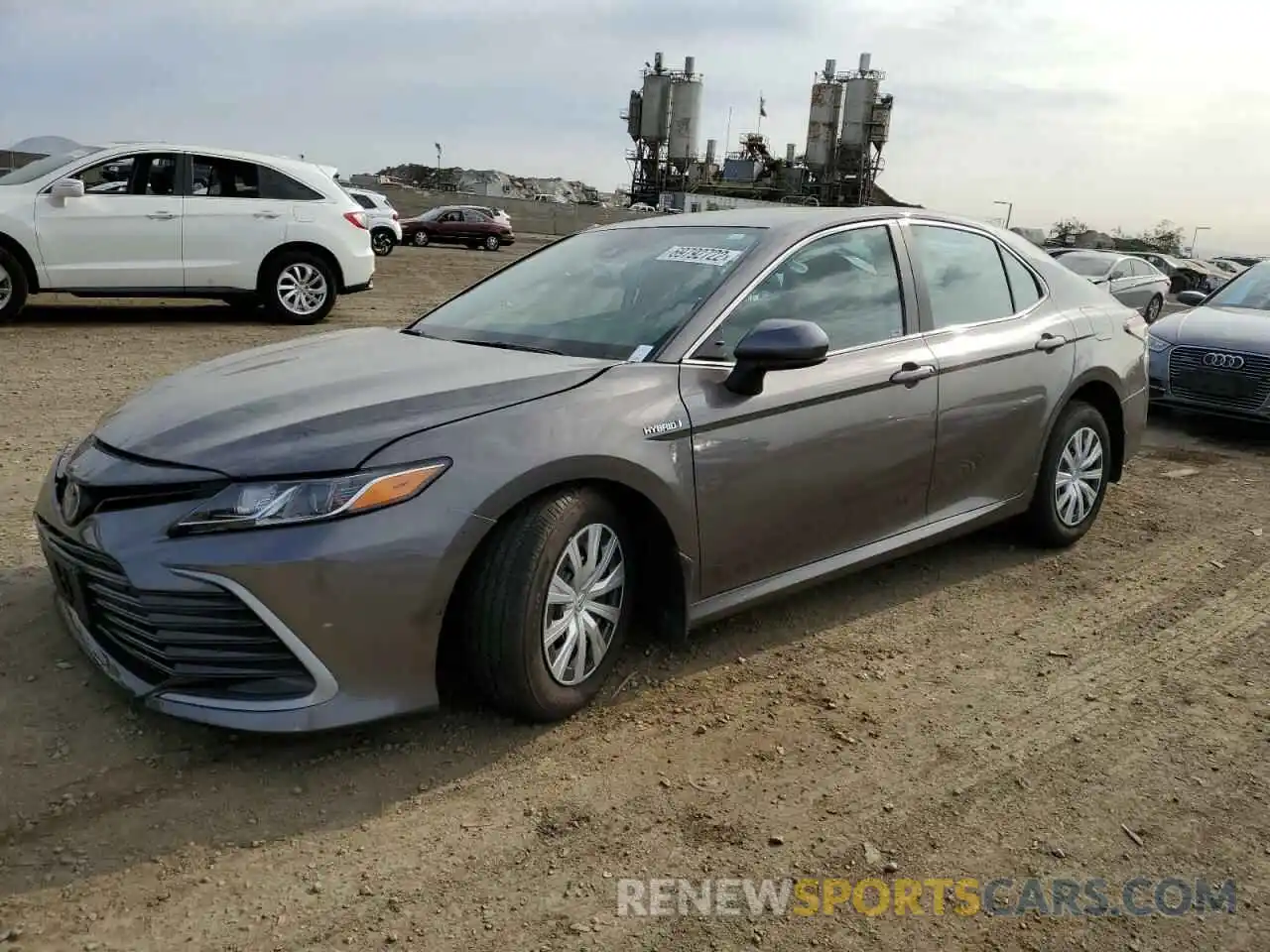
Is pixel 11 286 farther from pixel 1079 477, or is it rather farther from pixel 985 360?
pixel 1079 477

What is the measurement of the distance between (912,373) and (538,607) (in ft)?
6.17

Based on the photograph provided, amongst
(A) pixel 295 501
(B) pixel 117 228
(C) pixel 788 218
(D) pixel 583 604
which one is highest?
(C) pixel 788 218

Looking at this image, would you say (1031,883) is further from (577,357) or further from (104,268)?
(104,268)

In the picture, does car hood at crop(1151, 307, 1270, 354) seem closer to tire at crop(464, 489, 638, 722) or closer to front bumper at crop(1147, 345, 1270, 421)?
front bumper at crop(1147, 345, 1270, 421)

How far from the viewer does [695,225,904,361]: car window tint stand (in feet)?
12.1

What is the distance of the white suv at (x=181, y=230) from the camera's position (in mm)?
9742

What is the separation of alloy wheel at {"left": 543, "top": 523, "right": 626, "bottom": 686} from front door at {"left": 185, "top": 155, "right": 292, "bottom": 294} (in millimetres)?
8621

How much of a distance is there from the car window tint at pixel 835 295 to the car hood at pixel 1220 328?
5119 mm

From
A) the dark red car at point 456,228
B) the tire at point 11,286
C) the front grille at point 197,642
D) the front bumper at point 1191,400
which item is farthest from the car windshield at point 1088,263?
the dark red car at point 456,228

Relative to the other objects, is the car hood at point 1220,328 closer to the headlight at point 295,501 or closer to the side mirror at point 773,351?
the side mirror at point 773,351

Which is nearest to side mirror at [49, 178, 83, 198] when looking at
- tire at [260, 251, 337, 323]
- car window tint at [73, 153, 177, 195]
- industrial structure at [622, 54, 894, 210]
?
car window tint at [73, 153, 177, 195]

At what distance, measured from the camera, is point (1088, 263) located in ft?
56.4

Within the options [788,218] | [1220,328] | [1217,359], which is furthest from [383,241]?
[788,218]

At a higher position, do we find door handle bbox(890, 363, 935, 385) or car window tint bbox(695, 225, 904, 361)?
car window tint bbox(695, 225, 904, 361)
